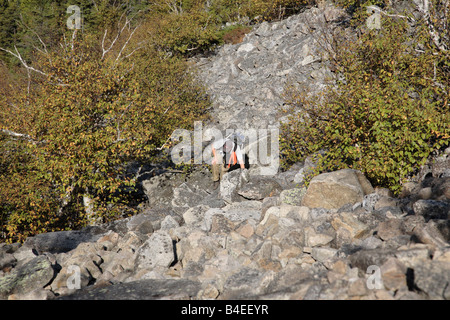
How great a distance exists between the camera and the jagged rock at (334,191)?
32.4ft

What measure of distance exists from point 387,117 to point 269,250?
528cm

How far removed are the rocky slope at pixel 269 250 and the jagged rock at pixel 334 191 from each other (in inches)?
1.0

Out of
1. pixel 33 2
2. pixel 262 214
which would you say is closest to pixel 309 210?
pixel 262 214

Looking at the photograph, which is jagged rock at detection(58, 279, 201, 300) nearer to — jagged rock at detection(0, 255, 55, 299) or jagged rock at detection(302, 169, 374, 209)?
jagged rock at detection(0, 255, 55, 299)

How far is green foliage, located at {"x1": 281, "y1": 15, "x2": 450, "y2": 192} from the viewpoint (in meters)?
10.2

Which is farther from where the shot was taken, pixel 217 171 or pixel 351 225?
pixel 217 171

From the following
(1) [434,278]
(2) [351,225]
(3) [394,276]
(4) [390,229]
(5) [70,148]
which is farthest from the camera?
(5) [70,148]

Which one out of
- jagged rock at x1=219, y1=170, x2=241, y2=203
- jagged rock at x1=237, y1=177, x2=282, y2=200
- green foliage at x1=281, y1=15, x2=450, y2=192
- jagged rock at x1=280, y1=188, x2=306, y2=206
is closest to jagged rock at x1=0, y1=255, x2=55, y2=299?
jagged rock at x1=219, y1=170, x2=241, y2=203

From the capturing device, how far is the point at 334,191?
32.6ft

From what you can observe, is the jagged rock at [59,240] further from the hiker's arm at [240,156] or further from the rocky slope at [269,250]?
the hiker's arm at [240,156]

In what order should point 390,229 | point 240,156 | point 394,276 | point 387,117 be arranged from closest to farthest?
1. point 394,276
2. point 390,229
3. point 387,117
4. point 240,156

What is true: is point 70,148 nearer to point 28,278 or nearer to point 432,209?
point 28,278

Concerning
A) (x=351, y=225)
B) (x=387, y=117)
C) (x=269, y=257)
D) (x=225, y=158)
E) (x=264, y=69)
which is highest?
(x=264, y=69)

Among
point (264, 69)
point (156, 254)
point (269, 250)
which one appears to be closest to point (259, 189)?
point (269, 250)
